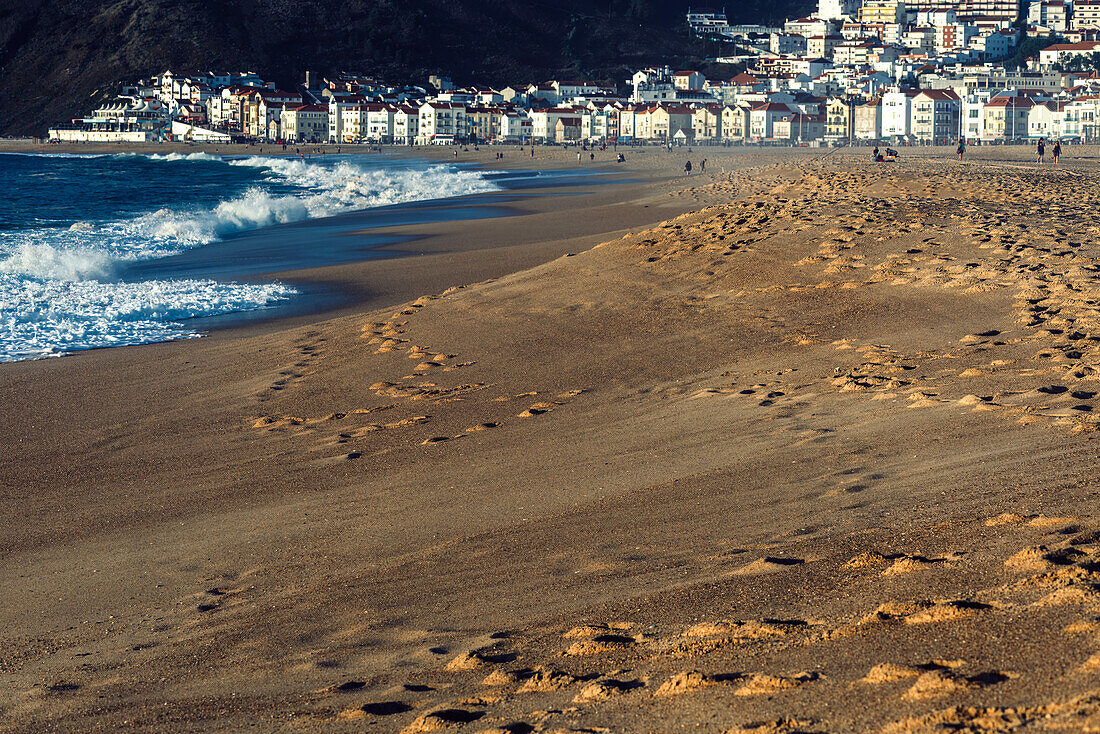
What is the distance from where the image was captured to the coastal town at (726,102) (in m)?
121

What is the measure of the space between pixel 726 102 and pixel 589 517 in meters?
162

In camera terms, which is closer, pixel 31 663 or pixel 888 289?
pixel 31 663

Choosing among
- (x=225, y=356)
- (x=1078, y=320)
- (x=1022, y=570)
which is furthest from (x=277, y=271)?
(x=1022, y=570)

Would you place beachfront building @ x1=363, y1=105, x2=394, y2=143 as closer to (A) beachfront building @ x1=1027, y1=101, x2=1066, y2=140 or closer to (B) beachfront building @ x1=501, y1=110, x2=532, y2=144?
(B) beachfront building @ x1=501, y1=110, x2=532, y2=144

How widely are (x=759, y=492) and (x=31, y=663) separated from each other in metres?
3.50

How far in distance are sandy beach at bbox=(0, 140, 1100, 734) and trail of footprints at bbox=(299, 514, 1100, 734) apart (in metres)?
0.01

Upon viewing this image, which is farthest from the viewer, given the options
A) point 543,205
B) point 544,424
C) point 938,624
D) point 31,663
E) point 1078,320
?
point 543,205

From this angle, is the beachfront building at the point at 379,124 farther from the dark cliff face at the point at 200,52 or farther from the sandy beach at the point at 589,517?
the sandy beach at the point at 589,517

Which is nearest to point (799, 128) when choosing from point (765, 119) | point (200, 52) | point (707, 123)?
→ point (765, 119)

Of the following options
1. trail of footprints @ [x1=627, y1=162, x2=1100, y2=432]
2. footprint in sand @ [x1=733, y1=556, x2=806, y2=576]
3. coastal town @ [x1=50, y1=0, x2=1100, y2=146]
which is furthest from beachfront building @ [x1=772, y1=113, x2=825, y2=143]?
footprint in sand @ [x1=733, y1=556, x2=806, y2=576]

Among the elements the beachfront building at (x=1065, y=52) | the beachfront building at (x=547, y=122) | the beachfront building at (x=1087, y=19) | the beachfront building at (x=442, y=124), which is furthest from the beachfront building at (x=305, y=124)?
the beachfront building at (x=1087, y=19)

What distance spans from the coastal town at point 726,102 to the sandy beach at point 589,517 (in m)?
112

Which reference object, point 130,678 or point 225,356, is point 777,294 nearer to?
point 225,356

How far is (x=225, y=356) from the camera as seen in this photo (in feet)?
36.9
